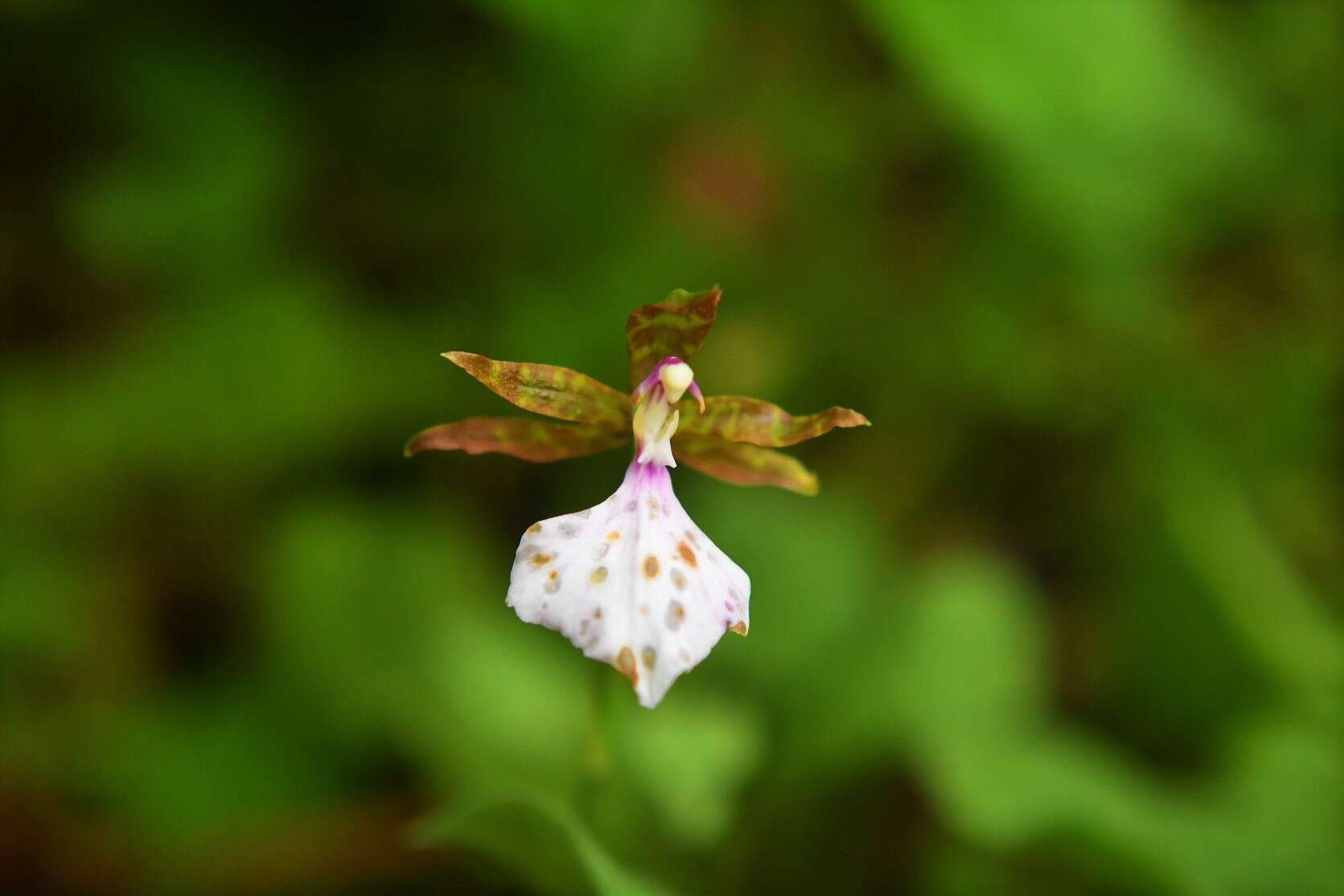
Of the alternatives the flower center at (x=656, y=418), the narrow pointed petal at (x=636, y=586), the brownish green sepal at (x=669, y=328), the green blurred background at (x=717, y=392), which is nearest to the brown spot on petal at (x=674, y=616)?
the narrow pointed petal at (x=636, y=586)

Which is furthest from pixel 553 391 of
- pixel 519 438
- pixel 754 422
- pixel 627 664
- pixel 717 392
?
pixel 717 392

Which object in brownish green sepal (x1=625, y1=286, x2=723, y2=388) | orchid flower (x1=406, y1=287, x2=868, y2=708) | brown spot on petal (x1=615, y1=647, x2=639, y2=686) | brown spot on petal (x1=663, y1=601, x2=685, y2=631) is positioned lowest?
brown spot on petal (x1=615, y1=647, x2=639, y2=686)

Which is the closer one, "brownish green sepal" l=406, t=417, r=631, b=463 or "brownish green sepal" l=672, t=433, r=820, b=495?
"brownish green sepal" l=406, t=417, r=631, b=463

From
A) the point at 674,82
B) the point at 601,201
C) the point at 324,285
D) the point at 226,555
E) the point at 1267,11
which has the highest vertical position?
the point at 1267,11

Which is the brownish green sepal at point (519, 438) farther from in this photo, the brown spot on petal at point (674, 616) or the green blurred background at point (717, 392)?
the green blurred background at point (717, 392)

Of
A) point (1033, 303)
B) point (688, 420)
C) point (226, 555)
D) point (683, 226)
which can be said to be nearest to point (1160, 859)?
point (688, 420)

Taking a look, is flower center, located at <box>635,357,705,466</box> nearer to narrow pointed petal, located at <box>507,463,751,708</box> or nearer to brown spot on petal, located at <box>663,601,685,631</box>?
narrow pointed petal, located at <box>507,463,751,708</box>

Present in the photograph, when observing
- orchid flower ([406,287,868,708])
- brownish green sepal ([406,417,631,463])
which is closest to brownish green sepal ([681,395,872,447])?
orchid flower ([406,287,868,708])

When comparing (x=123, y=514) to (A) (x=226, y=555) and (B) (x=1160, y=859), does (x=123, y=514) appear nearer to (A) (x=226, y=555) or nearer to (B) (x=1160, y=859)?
(A) (x=226, y=555)
